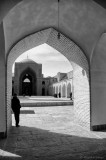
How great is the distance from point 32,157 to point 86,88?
428 centimetres

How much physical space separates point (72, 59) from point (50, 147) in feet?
16.7

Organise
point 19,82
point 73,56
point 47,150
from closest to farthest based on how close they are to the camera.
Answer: point 47,150 < point 73,56 < point 19,82

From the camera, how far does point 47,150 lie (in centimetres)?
498

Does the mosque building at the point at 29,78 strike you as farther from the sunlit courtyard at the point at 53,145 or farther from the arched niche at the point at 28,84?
the sunlit courtyard at the point at 53,145

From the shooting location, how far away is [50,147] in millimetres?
5238

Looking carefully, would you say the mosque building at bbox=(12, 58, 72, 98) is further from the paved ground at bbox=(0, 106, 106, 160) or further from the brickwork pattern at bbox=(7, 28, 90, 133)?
the paved ground at bbox=(0, 106, 106, 160)

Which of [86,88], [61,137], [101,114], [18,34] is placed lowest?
[61,137]

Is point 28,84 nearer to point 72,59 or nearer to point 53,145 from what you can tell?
point 72,59

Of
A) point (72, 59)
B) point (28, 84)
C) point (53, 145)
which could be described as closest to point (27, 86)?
point (28, 84)

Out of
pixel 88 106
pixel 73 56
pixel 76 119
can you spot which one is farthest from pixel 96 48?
pixel 76 119

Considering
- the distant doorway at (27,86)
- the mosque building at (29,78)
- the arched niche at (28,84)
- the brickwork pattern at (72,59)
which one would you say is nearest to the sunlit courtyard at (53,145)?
the brickwork pattern at (72,59)

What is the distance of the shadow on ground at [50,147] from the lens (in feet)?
14.8

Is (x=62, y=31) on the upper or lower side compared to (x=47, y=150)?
upper

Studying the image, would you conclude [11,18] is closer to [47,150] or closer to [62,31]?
[62,31]
